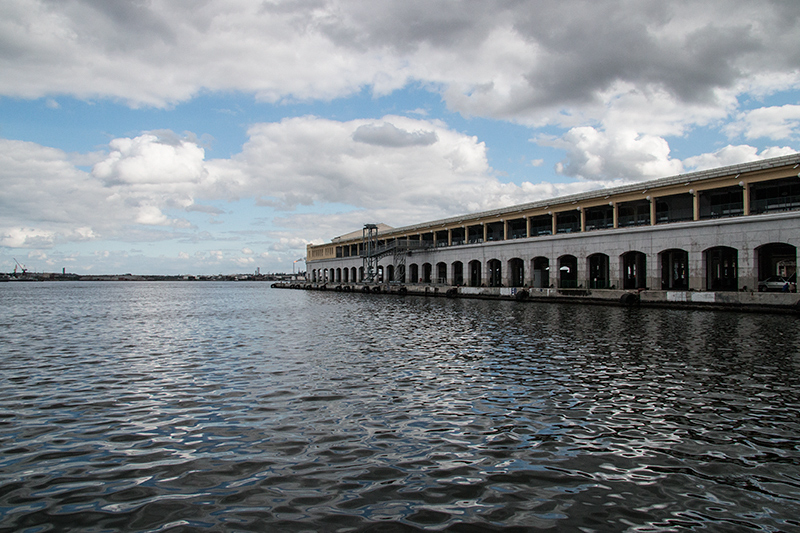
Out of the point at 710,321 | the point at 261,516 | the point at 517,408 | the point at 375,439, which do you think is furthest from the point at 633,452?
the point at 710,321

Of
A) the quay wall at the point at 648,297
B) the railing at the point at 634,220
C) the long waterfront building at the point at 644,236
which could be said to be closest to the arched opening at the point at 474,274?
the long waterfront building at the point at 644,236

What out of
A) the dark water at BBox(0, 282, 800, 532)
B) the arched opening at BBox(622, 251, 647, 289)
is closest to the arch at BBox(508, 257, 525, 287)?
the arched opening at BBox(622, 251, 647, 289)

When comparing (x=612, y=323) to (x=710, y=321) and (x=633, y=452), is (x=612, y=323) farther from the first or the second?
(x=633, y=452)

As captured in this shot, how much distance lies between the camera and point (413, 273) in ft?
298

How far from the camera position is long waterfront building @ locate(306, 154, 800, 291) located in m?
38.1

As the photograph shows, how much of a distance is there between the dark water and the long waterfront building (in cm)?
2567

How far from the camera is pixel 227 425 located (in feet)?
31.1

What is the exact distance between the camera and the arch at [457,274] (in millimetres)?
74750

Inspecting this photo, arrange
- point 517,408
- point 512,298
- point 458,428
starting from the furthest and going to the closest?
point 512,298 < point 517,408 < point 458,428

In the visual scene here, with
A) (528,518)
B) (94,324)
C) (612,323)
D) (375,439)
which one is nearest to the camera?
(528,518)

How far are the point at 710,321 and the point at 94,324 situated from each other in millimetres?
37991

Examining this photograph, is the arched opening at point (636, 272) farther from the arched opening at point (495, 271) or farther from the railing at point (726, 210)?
the arched opening at point (495, 271)

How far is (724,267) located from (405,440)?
61.7 meters

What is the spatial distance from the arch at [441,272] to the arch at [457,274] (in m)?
1.99
